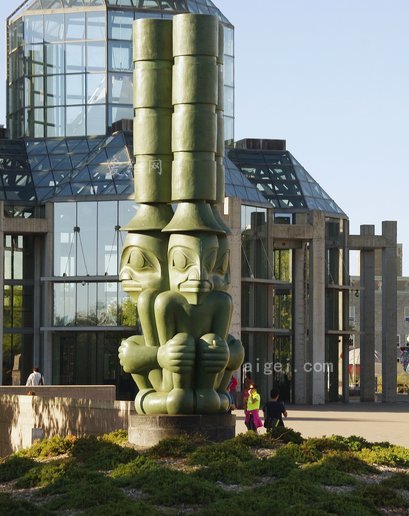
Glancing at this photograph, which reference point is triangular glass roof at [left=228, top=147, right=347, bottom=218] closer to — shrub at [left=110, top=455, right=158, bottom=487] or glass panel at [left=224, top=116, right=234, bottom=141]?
glass panel at [left=224, top=116, right=234, bottom=141]

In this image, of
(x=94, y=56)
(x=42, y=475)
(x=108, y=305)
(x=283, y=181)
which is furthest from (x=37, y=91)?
(x=42, y=475)

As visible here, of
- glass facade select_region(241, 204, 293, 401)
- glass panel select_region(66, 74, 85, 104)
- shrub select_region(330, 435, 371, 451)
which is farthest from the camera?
glass panel select_region(66, 74, 85, 104)

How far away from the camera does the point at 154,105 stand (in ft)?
84.2

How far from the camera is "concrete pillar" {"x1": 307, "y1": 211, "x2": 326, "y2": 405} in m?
63.2

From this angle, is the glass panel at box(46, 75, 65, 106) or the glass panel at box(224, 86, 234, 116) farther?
the glass panel at box(224, 86, 234, 116)

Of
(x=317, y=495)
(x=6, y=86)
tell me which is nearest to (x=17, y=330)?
(x=6, y=86)

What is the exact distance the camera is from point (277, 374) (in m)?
63.9

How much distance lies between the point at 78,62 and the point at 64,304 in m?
11.8

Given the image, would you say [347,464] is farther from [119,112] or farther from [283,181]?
[283,181]

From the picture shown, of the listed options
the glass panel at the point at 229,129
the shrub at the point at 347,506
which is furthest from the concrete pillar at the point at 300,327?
the shrub at the point at 347,506

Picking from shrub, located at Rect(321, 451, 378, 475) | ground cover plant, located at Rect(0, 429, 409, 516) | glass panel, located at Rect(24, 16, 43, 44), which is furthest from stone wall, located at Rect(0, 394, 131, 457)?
glass panel, located at Rect(24, 16, 43, 44)

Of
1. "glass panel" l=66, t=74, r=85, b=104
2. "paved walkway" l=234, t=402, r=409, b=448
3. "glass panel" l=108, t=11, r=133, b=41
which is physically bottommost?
"paved walkway" l=234, t=402, r=409, b=448

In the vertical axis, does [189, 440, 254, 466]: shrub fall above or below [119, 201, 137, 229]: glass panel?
below

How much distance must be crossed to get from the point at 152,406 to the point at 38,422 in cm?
856
